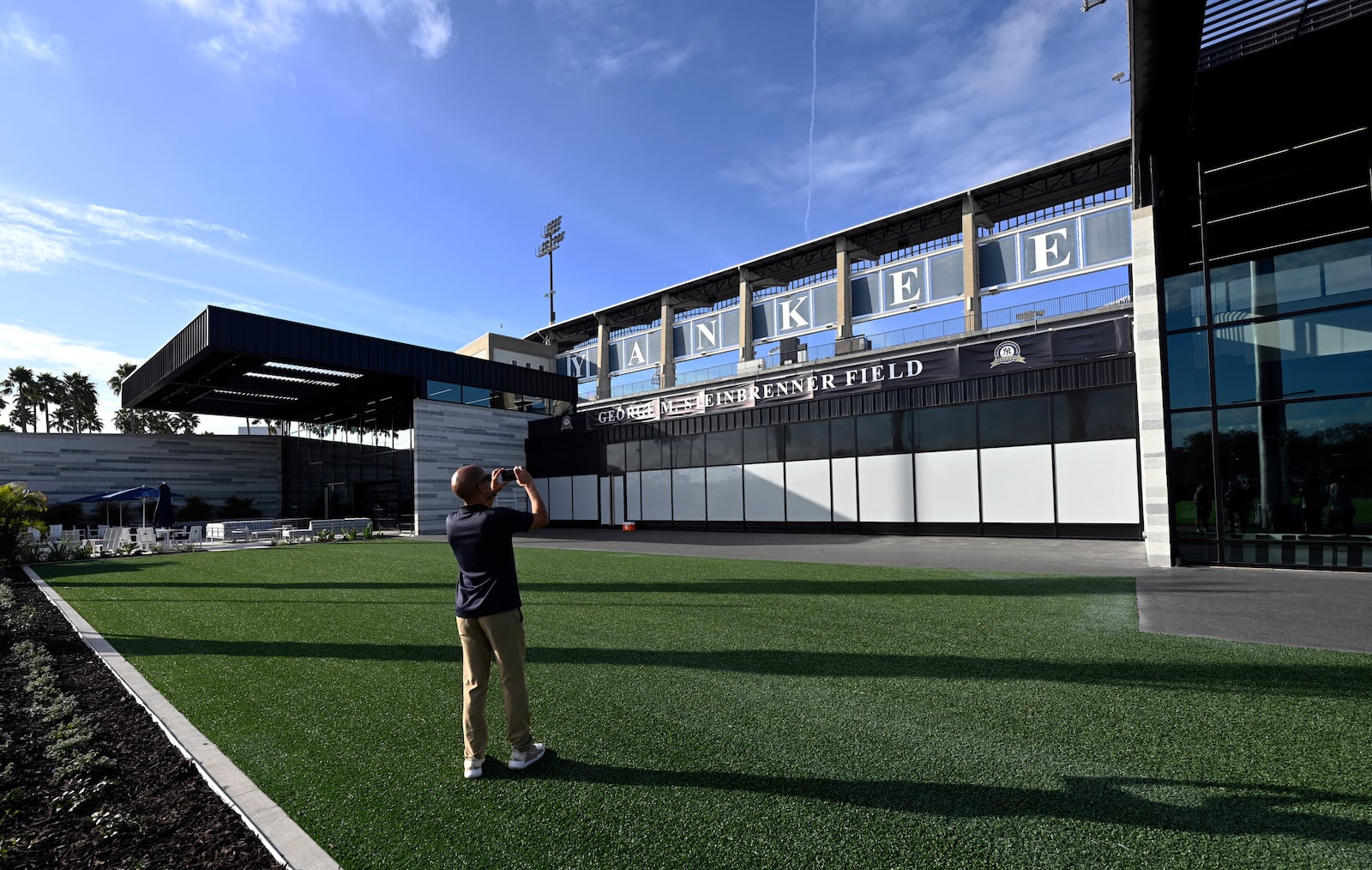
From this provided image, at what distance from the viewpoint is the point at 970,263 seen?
33.2m

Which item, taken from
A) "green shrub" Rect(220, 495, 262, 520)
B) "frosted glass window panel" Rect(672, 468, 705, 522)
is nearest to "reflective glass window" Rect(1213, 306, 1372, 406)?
"frosted glass window panel" Rect(672, 468, 705, 522)

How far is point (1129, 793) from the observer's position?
11.1ft

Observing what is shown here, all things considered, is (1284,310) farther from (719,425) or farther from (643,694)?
(719,425)

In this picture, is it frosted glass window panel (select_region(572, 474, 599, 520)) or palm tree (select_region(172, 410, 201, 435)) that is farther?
palm tree (select_region(172, 410, 201, 435))

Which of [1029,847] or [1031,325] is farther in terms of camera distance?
[1031,325]

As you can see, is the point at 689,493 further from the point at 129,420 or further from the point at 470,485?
the point at 129,420

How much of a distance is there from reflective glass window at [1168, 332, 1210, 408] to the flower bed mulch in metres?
15.2

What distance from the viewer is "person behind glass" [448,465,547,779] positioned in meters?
3.73

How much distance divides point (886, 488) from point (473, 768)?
19.8m

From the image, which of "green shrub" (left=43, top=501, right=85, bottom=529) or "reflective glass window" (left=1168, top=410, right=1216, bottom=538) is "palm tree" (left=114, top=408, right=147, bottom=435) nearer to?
"green shrub" (left=43, top=501, right=85, bottom=529)

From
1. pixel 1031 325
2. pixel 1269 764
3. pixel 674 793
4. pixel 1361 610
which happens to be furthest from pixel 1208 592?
pixel 1031 325

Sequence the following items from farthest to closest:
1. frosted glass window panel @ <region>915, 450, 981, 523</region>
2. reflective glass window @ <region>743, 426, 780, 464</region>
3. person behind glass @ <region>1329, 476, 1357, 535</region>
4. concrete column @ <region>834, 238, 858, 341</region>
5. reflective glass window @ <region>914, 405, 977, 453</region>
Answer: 1. concrete column @ <region>834, 238, 858, 341</region>
2. reflective glass window @ <region>743, 426, 780, 464</region>
3. reflective glass window @ <region>914, 405, 977, 453</region>
4. frosted glass window panel @ <region>915, 450, 981, 523</region>
5. person behind glass @ <region>1329, 476, 1357, 535</region>

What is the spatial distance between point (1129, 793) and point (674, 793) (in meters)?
2.43

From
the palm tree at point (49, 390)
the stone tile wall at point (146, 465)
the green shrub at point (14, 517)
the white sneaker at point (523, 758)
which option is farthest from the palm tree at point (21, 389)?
the white sneaker at point (523, 758)
